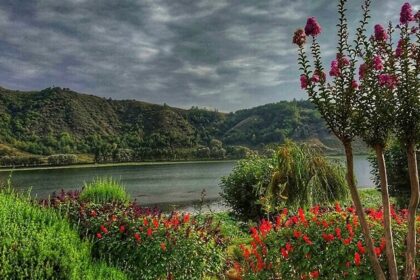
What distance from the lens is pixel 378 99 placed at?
4.62 metres

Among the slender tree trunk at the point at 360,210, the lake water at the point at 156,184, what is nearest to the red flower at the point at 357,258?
the slender tree trunk at the point at 360,210

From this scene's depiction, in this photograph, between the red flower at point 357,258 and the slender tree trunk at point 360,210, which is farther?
the red flower at point 357,258

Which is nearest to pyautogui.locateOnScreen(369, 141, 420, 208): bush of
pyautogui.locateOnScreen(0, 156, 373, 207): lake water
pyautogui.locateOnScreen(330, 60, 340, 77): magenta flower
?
pyautogui.locateOnScreen(0, 156, 373, 207): lake water

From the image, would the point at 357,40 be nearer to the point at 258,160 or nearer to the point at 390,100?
the point at 390,100

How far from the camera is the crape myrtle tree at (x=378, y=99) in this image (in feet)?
15.1

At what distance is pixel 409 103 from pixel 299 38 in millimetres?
1392

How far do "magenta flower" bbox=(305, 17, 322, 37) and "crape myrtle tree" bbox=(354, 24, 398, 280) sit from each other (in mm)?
587

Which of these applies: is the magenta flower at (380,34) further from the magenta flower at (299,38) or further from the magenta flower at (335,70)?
the magenta flower at (299,38)

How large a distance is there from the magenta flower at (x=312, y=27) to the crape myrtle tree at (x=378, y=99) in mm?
587

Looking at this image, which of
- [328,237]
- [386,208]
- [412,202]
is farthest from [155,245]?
[412,202]

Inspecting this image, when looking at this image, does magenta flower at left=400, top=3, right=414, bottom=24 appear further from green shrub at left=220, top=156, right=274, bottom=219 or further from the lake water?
green shrub at left=220, top=156, right=274, bottom=219

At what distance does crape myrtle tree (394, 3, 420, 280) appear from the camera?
4555 mm

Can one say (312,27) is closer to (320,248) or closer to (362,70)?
(362,70)

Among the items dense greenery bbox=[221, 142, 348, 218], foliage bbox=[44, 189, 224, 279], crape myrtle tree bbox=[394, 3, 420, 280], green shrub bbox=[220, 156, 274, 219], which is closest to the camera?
crape myrtle tree bbox=[394, 3, 420, 280]
